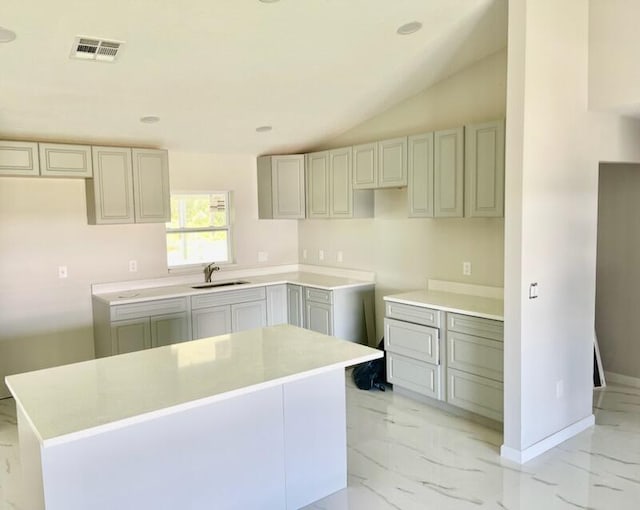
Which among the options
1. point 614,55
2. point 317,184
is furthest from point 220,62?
point 614,55

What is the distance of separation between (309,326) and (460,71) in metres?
2.77

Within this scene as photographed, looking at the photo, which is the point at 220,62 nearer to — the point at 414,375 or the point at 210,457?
the point at 210,457

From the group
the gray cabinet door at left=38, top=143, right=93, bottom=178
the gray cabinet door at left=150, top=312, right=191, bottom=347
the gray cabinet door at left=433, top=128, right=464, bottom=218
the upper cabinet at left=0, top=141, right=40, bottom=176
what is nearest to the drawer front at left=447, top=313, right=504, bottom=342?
the gray cabinet door at left=433, top=128, right=464, bottom=218

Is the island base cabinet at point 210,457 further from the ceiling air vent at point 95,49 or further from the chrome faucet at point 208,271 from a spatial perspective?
the chrome faucet at point 208,271

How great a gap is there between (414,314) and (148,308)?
2.34 m

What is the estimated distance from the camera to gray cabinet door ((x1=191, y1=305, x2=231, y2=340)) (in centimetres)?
495

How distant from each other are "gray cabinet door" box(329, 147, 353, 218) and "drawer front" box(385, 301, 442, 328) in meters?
1.18

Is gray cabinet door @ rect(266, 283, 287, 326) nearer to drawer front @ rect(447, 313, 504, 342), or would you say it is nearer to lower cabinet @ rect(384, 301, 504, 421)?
lower cabinet @ rect(384, 301, 504, 421)

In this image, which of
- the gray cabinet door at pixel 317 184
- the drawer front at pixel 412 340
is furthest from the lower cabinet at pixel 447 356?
the gray cabinet door at pixel 317 184

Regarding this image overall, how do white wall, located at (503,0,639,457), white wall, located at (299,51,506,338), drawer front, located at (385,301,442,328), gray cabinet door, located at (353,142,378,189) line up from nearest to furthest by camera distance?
white wall, located at (503,0,639,457) < drawer front, located at (385,301,442,328) < white wall, located at (299,51,506,338) < gray cabinet door, located at (353,142,378,189)

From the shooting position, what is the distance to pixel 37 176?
14.1 ft

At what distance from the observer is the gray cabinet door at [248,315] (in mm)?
5215

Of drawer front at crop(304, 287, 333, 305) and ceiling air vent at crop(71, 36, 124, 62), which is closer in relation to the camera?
ceiling air vent at crop(71, 36, 124, 62)

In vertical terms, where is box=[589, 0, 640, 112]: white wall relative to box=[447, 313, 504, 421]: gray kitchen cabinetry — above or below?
above
